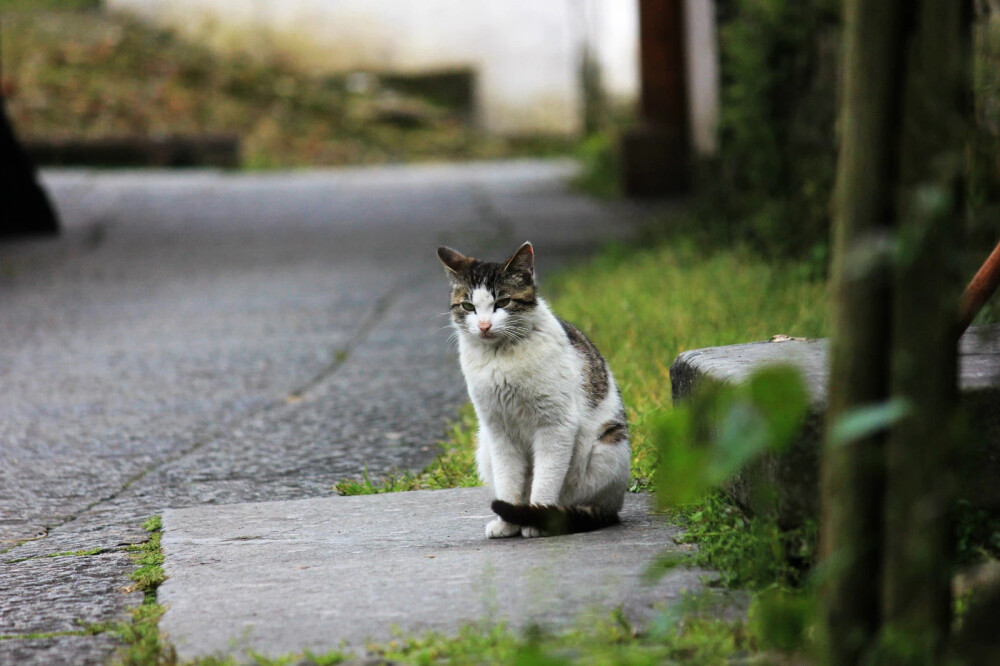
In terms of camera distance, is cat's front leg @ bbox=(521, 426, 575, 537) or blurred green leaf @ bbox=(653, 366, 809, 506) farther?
cat's front leg @ bbox=(521, 426, 575, 537)

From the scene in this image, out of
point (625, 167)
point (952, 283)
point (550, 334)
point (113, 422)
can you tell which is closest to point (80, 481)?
point (113, 422)

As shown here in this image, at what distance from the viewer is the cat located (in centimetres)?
274

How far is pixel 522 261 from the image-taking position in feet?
10.3

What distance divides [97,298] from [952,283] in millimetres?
6329

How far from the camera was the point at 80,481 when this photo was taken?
357cm

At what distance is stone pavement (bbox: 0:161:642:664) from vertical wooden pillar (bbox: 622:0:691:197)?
1.61ft

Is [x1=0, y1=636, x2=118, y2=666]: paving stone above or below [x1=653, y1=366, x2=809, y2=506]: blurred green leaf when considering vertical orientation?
below

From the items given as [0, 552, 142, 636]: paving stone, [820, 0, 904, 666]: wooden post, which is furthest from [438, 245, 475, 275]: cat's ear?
[820, 0, 904, 666]: wooden post

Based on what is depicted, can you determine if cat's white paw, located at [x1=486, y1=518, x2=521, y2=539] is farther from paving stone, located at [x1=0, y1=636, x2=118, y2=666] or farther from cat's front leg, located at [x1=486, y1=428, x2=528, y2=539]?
paving stone, located at [x1=0, y1=636, x2=118, y2=666]

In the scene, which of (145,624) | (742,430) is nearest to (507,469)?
(145,624)

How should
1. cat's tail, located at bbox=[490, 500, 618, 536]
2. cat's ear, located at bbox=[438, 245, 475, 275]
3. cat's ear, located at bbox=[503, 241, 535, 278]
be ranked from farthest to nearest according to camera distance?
cat's ear, located at bbox=[438, 245, 475, 275] < cat's ear, located at bbox=[503, 241, 535, 278] < cat's tail, located at bbox=[490, 500, 618, 536]

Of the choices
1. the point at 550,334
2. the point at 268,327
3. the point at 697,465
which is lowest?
the point at 268,327

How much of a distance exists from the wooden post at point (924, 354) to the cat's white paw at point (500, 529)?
1.35 meters

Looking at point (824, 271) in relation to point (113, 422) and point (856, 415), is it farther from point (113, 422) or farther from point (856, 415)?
point (856, 415)
